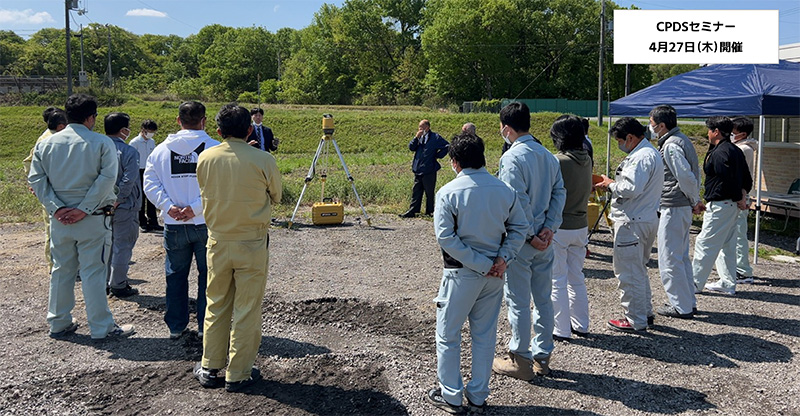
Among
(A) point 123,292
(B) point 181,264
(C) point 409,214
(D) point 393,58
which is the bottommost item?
(A) point 123,292

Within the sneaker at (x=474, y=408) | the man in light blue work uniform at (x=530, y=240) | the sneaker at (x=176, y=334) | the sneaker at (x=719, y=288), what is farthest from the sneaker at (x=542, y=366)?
the sneaker at (x=719, y=288)

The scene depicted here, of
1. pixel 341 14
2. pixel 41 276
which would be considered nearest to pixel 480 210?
pixel 41 276

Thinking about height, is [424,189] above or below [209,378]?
above

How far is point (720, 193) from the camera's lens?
6418mm

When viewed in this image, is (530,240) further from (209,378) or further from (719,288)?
(719,288)

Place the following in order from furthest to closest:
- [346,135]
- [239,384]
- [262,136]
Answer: [346,135] → [262,136] → [239,384]

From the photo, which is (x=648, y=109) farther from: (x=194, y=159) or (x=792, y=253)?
(x=194, y=159)

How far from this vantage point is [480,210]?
11.7 feet

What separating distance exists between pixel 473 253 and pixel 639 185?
2268mm

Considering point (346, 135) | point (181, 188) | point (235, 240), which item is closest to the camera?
point (235, 240)

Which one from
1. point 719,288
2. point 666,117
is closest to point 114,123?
point 666,117

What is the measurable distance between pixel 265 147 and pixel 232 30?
83.9m

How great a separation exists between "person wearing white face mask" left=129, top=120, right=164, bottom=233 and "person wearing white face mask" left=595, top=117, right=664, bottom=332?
19.4 ft

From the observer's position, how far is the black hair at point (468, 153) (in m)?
3.65
